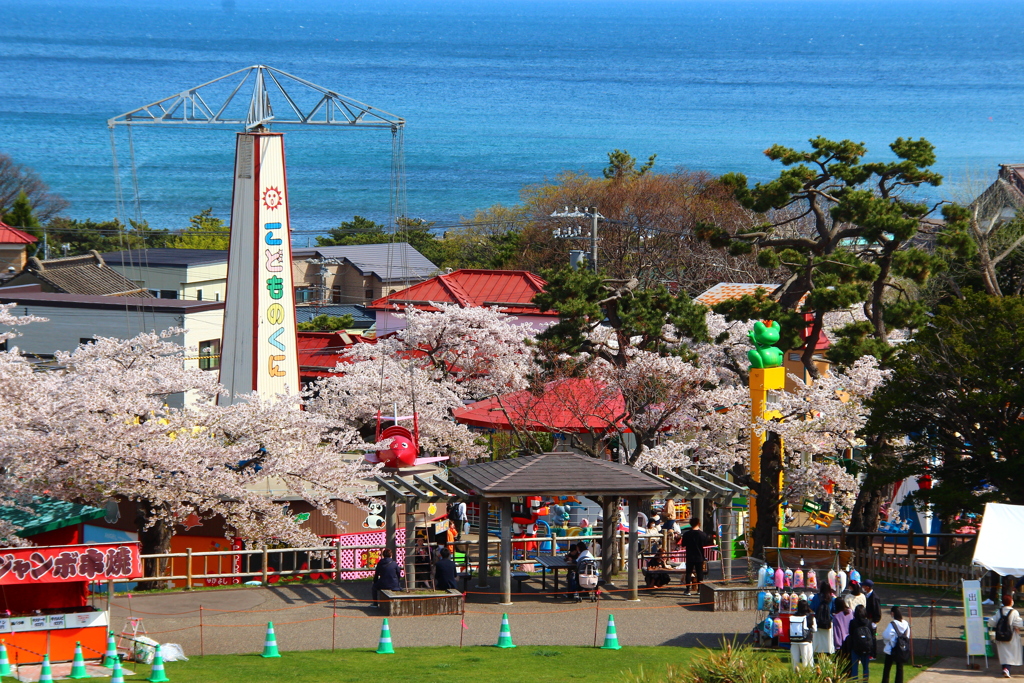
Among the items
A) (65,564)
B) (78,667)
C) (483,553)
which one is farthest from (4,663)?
(483,553)

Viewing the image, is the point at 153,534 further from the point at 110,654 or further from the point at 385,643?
the point at 385,643

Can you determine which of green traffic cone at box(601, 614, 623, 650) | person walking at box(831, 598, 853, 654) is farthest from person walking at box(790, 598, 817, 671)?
green traffic cone at box(601, 614, 623, 650)

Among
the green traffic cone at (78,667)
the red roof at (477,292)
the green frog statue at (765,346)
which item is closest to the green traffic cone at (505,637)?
the green traffic cone at (78,667)

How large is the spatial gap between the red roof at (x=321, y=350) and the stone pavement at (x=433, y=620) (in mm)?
25320

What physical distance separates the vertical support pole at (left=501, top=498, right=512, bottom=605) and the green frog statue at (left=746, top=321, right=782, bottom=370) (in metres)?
10.4

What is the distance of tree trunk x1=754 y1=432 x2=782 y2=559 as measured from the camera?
94.0 ft

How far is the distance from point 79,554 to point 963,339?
54.4 ft

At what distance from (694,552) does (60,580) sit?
11.5 meters

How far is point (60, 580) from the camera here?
1850cm

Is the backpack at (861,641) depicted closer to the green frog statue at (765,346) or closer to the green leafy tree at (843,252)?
the green frog statue at (765,346)

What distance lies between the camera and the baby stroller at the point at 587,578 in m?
23.0

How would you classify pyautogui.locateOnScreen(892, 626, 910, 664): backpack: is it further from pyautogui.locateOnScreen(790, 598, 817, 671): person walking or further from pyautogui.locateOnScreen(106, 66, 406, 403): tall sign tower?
pyautogui.locateOnScreen(106, 66, 406, 403): tall sign tower

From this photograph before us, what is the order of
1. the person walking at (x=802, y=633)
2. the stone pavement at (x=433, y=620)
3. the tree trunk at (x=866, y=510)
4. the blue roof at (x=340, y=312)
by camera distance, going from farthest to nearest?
the blue roof at (x=340, y=312), the tree trunk at (x=866, y=510), the stone pavement at (x=433, y=620), the person walking at (x=802, y=633)

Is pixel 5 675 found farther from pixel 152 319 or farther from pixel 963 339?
pixel 152 319
